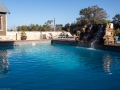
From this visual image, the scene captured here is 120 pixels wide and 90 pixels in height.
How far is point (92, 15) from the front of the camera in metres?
33.7

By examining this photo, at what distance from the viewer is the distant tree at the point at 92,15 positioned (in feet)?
108

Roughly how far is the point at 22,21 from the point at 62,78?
28290 mm

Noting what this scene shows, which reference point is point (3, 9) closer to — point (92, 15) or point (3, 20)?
point (3, 20)

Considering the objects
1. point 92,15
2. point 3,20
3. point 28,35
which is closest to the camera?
point 3,20

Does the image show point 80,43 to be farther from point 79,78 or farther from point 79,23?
point 79,23

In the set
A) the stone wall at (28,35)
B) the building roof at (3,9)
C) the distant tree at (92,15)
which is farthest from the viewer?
the distant tree at (92,15)

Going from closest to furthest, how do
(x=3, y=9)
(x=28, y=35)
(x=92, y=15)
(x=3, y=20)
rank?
1. (x=3, y=20)
2. (x=3, y=9)
3. (x=28, y=35)
4. (x=92, y=15)

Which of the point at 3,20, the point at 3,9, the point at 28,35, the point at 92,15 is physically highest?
the point at 92,15

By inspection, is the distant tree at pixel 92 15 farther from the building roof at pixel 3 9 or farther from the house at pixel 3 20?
the house at pixel 3 20

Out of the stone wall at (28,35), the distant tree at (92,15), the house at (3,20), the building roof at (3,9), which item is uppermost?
the distant tree at (92,15)

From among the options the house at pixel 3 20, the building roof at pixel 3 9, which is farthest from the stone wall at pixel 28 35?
the building roof at pixel 3 9

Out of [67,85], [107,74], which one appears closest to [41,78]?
[67,85]

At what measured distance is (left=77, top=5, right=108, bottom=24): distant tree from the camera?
108ft

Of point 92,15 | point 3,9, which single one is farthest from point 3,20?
point 92,15
